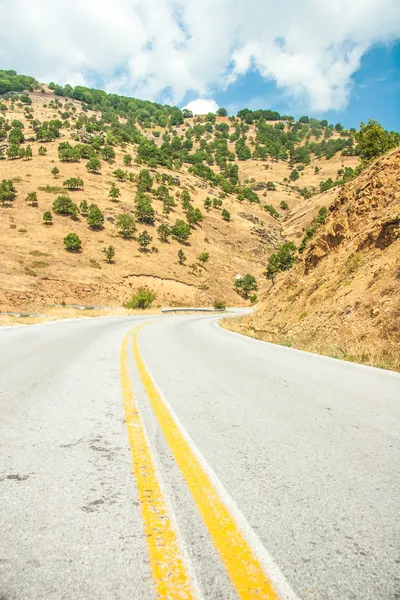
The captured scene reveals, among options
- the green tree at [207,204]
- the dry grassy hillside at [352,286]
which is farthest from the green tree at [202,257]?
the dry grassy hillside at [352,286]

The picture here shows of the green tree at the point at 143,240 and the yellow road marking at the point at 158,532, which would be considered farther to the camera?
the green tree at the point at 143,240

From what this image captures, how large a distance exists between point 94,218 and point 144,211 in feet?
37.9

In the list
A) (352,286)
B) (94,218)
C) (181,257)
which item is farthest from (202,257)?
(352,286)

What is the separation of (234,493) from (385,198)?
60.7 feet

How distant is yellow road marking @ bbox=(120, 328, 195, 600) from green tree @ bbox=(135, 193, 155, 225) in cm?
7031

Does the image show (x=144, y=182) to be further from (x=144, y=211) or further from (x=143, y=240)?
(x=143, y=240)

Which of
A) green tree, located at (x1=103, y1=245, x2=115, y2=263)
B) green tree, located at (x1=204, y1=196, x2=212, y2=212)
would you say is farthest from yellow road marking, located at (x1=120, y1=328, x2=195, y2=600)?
green tree, located at (x1=204, y1=196, x2=212, y2=212)

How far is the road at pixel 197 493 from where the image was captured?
5.51 ft

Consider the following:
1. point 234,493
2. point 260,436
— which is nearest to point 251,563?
point 234,493

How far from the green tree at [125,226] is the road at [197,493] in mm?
60638

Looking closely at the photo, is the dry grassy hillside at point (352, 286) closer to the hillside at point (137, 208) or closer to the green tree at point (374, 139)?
the green tree at point (374, 139)

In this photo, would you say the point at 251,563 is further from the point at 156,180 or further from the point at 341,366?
the point at 156,180

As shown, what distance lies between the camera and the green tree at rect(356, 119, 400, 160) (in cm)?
2728

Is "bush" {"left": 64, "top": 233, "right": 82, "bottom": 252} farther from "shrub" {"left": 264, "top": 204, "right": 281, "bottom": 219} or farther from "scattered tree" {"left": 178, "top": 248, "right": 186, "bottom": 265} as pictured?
"shrub" {"left": 264, "top": 204, "right": 281, "bottom": 219}
